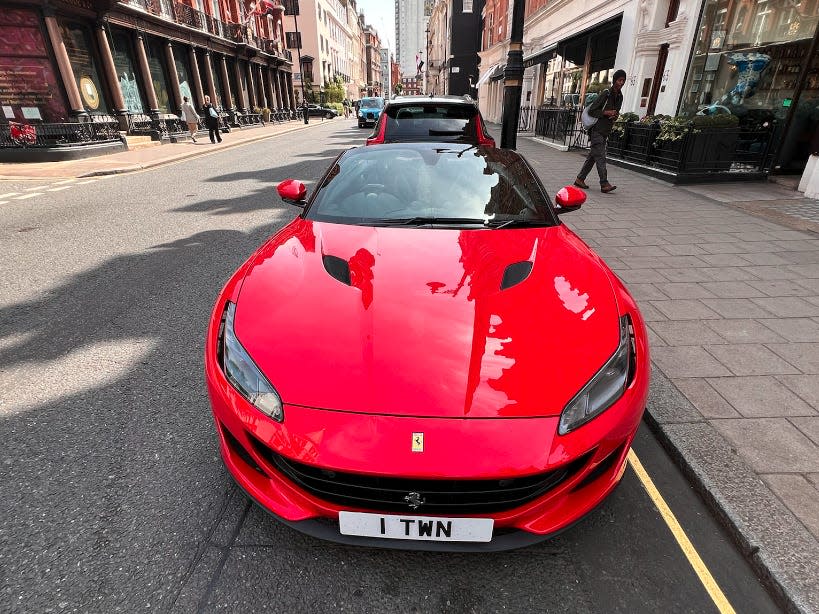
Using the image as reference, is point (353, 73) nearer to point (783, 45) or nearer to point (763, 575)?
point (783, 45)

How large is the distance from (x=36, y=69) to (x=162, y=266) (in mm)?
16284

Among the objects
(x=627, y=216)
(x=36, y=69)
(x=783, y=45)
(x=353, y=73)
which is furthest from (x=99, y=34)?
(x=353, y=73)

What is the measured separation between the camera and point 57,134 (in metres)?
14.9

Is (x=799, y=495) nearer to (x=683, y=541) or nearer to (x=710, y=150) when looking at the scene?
(x=683, y=541)

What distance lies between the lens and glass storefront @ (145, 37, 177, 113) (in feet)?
70.0

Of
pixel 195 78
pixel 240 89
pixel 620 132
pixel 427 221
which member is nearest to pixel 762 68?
pixel 620 132

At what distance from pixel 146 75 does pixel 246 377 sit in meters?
24.0

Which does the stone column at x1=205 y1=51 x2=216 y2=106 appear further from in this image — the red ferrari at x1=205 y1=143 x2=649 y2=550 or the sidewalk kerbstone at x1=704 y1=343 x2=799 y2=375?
the sidewalk kerbstone at x1=704 y1=343 x2=799 y2=375

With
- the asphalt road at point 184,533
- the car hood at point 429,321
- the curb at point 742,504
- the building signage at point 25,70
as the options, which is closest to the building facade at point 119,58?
the building signage at point 25,70

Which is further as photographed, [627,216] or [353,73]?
[353,73]

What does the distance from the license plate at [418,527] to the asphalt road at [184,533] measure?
0.96 ft

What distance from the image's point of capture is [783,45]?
364 inches

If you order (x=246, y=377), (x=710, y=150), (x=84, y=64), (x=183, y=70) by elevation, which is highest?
(x=183, y=70)

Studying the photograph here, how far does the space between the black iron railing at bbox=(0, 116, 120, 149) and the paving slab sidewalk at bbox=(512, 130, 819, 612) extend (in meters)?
15.8
